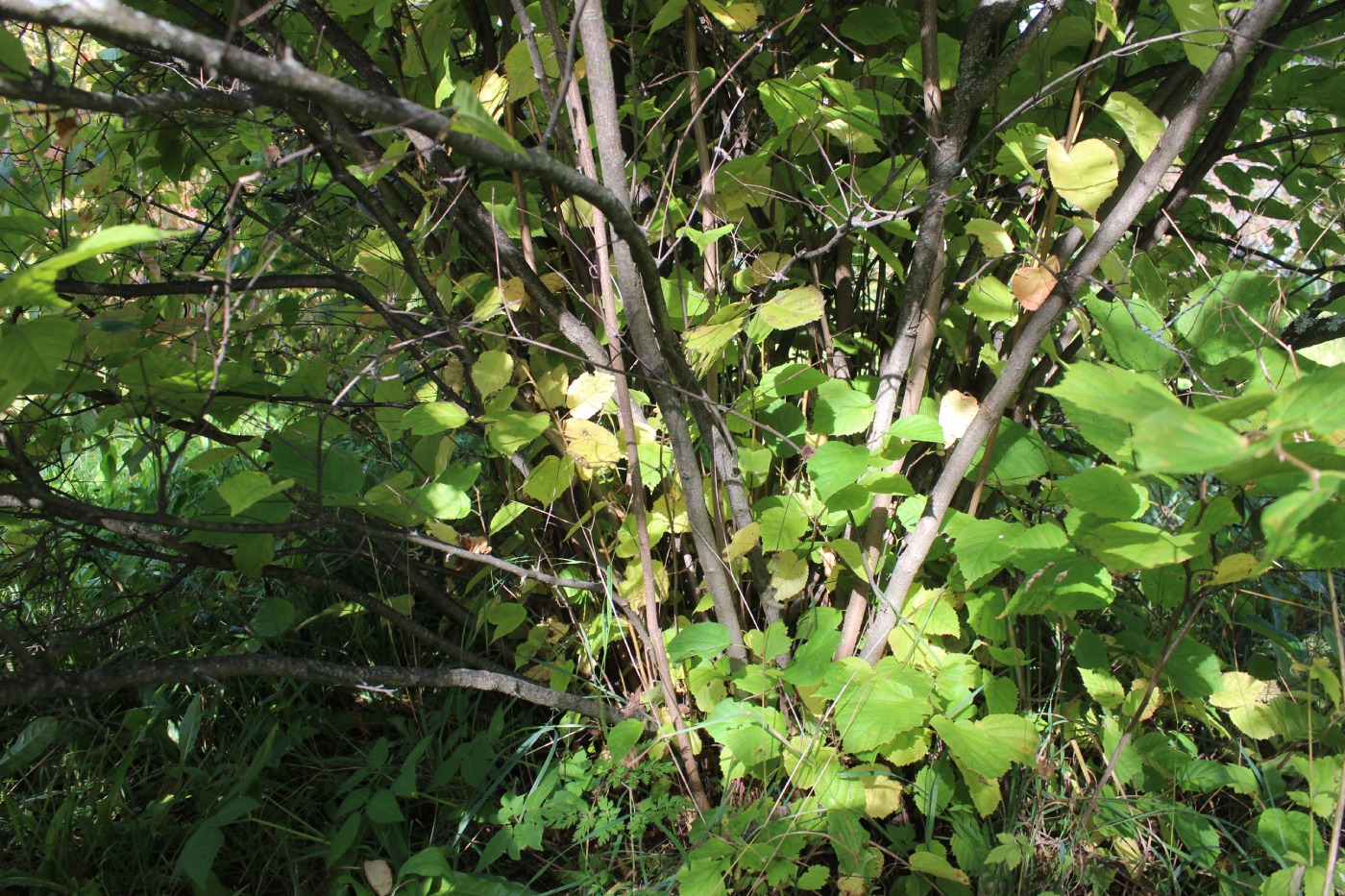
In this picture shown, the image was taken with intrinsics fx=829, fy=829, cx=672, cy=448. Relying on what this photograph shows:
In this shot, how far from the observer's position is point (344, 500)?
1.27 meters

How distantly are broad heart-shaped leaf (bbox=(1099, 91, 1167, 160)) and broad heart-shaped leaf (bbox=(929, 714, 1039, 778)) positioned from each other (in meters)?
0.89

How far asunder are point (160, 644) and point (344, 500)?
95 centimetres

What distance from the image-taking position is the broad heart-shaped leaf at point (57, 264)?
0.65 metres

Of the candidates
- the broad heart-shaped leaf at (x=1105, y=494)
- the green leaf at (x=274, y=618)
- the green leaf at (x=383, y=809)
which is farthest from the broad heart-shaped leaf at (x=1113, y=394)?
the green leaf at (x=274, y=618)

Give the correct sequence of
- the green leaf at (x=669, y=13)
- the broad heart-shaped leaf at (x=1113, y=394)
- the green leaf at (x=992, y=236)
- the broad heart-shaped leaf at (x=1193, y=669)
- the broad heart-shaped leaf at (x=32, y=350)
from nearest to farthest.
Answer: the broad heart-shaped leaf at (x=1113, y=394)
the broad heart-shaped leaf at (x=32, y=350)
the green leaf at (x=669, y=13)
the green leaf at (x=992, y=236)
the broad heart-shaped leaf at (x=1193, y=669)

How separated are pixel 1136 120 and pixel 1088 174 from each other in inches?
4.4

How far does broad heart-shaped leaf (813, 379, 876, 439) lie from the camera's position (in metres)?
1.36

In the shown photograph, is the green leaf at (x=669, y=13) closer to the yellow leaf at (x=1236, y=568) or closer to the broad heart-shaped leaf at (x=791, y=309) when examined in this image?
the broad heart-shaped leaf at (x=791, y=309)

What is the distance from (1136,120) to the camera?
1.17 m

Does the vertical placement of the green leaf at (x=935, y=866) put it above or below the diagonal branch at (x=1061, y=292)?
below

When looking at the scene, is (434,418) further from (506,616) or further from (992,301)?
(992,301)

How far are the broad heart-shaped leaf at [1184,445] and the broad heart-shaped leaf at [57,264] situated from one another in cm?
78

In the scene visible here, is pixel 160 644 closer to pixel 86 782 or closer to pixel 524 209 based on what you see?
pixel 86 782

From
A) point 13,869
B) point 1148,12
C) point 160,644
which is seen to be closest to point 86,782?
point 13,869
